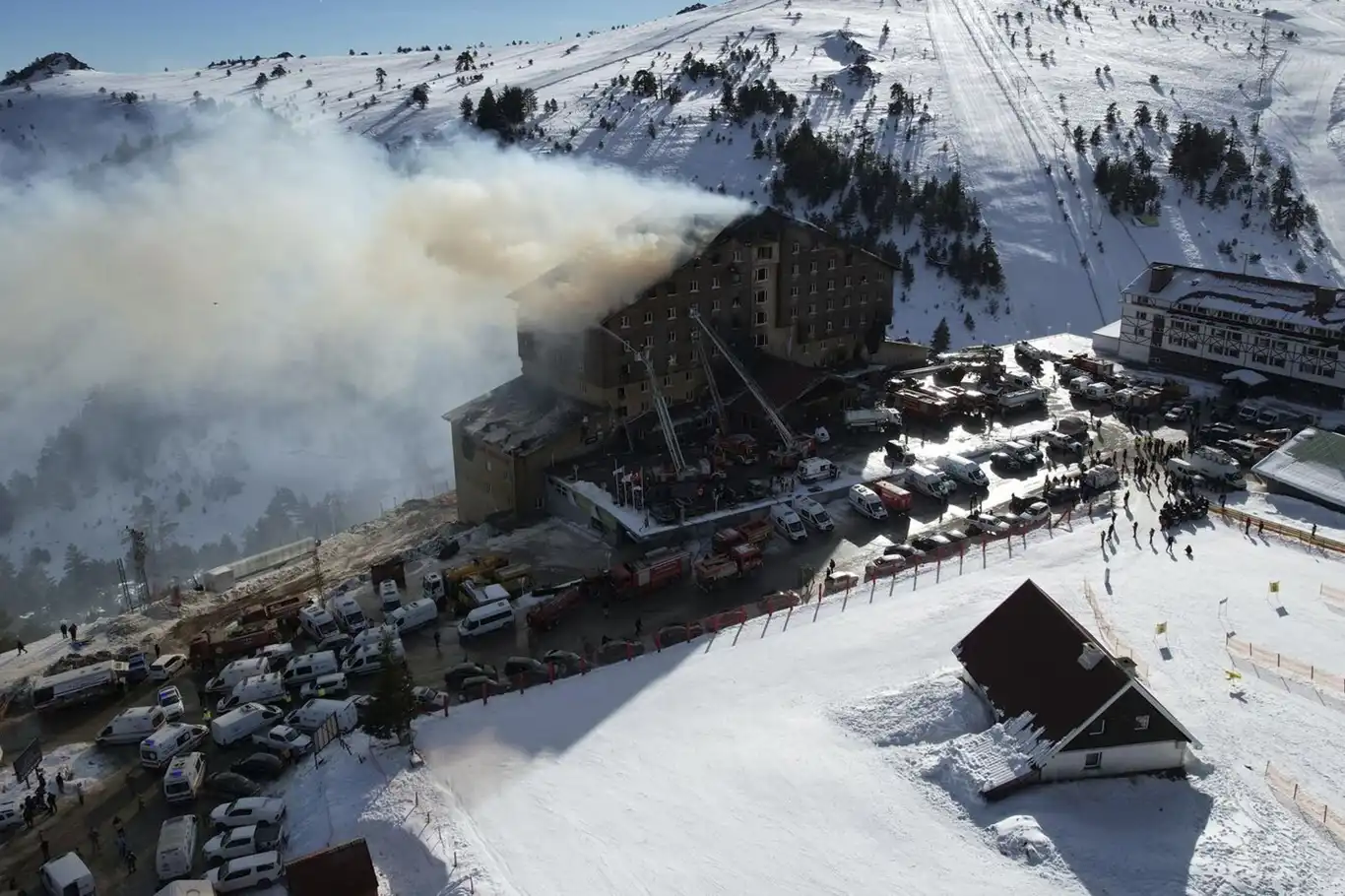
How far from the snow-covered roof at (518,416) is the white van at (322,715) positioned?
15917mm

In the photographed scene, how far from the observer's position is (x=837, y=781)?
72.2ft

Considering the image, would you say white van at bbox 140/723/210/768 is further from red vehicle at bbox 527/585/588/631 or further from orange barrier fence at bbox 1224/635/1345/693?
orange barrier fence at bbox 1224/635/1345/693

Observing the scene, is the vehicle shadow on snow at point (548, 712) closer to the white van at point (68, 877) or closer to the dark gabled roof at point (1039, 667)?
the white van at point (68, 877)

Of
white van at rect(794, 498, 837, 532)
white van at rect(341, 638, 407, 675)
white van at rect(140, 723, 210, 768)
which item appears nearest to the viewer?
white van at rect(140, 723, 210, 768)

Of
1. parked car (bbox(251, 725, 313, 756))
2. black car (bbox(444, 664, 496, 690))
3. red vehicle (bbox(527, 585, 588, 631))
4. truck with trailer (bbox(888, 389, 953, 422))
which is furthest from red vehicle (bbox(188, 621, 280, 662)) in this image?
truck with trailer (bbox(888, 389, 953, 422))

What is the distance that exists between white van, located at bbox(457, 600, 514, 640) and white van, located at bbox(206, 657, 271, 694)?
5591 mm

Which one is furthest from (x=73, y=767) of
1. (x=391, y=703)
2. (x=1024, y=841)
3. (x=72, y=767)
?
(x=1024, y=841)

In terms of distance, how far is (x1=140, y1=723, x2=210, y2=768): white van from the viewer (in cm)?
2467

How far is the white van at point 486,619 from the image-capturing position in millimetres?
29891

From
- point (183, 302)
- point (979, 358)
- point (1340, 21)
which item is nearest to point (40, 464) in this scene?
point (183, 302)

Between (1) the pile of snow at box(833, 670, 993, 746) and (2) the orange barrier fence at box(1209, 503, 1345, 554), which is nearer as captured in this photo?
(1) the pile of snow at box(833, 670, 993, 746)

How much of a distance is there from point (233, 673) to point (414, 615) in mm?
5235

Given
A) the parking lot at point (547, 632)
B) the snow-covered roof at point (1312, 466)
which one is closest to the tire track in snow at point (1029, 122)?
the snow-covered roof at point (1312, 466)

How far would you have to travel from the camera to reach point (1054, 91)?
11725 centimetres
